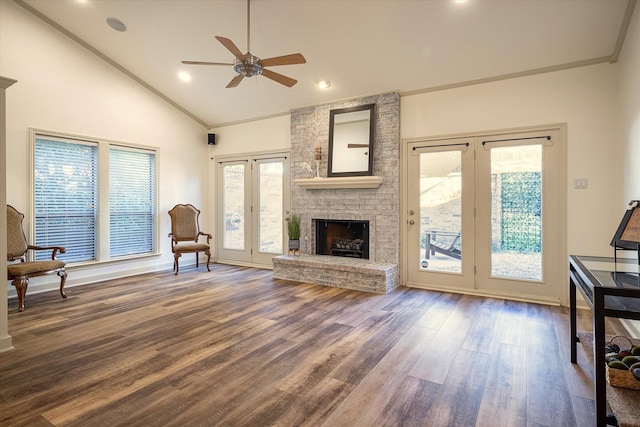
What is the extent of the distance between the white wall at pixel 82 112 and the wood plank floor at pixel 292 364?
5.87 feet

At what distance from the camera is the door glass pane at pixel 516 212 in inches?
165

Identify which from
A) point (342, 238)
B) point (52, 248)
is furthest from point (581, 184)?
point (52, 248)

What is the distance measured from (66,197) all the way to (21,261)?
1075 millimetres

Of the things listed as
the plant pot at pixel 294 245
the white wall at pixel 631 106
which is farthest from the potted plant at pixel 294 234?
Result: the white wall at pixel 631 106

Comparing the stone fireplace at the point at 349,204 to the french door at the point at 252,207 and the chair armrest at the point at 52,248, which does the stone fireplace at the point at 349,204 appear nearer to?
the french door at the point at 252,207

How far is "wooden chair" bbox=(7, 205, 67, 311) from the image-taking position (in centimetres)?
382

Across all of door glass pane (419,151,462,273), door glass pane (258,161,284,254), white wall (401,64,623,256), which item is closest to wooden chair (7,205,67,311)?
door glass pane (258,161,284,254)

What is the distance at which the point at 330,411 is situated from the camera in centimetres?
195

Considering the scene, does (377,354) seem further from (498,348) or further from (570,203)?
(570,203)

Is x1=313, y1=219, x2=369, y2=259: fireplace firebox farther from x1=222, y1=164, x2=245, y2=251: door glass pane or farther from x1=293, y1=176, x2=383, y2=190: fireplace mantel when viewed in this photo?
x1=222, y1=164, x2=245, y2=251: door glass pane

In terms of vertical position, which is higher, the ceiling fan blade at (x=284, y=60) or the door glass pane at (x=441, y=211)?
the ceiling fan blade at (x=284, y=60)

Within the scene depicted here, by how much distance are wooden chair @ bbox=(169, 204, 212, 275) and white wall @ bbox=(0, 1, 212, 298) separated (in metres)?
0.32

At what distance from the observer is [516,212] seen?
14.1 feet

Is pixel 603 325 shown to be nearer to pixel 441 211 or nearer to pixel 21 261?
pixel 441 211
